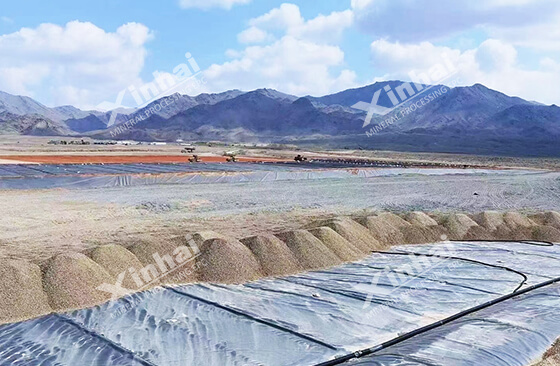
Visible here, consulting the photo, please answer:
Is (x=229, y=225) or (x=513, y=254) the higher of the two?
(x=229, y=225)

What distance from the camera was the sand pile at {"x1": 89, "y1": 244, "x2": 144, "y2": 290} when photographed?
7.08 metres

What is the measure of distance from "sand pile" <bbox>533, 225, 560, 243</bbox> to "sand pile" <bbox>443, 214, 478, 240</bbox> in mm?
1227

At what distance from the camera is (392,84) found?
199 metres

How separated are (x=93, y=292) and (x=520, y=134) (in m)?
110

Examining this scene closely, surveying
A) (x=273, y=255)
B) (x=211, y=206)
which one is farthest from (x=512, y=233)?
(x=211, y=206)

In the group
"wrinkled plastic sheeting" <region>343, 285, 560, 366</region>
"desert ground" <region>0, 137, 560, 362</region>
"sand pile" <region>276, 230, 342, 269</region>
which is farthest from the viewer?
"sand pile" <region>276, 230, 342, 269</region>

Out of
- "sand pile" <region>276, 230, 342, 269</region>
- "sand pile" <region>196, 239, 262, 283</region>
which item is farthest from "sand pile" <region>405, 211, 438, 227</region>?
"sand pile" <region>196, 239, 262, 283</region>

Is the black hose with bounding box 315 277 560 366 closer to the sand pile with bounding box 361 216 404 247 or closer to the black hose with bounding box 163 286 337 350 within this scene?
the black hose with bounding box 163 286 337 350

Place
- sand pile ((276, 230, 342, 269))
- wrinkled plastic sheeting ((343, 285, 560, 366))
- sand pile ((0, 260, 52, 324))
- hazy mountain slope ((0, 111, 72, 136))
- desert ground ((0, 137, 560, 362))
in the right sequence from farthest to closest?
hazy mountain slope ((0, 111, 72, 136))
sand pile ((276, 230, 342, 269))
desert ground ((0, 137, 560, 362))
sand pile ((0, 260, 52, 324))
wrinkled plastic sheeting ((343, 285, 560, 366))

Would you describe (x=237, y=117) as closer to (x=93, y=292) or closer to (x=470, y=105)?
(x=470, y=105)

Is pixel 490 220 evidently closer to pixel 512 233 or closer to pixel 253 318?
pixel 512 233

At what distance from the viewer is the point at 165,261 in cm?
767

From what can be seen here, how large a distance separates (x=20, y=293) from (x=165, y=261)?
82.2 inches

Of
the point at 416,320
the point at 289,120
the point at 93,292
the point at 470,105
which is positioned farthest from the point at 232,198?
the point at 470,105
